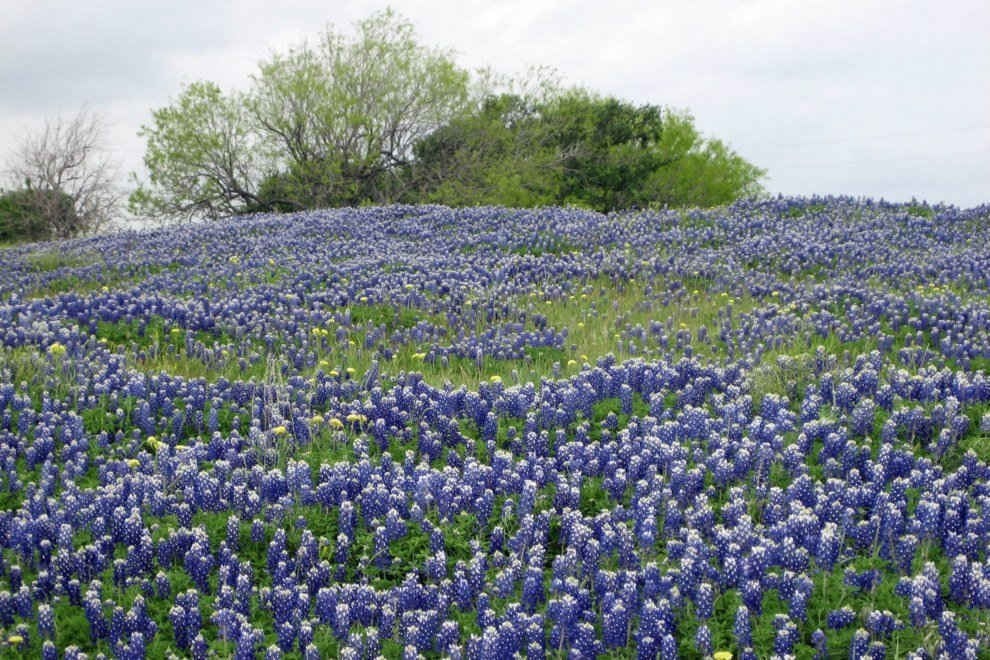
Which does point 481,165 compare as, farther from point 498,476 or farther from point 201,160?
point 498,476

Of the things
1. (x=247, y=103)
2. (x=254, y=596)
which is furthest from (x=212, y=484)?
(x=247, y=103)

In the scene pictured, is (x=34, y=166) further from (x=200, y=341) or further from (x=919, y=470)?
(x=919, y=470)

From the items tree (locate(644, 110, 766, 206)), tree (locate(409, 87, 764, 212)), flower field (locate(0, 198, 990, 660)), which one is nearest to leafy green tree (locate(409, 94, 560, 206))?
tree (locate(409, 87, 764, 212))

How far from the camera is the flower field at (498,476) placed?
5.01m

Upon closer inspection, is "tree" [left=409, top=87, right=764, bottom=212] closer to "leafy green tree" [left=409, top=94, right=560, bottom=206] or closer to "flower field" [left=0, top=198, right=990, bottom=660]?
"leafy green tree" [left=409, top=94, right=560, bottom=206]

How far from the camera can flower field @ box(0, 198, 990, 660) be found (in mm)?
5008

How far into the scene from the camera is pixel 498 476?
6469 millimetres

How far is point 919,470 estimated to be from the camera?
6.37m

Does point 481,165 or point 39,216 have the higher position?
point 481,165

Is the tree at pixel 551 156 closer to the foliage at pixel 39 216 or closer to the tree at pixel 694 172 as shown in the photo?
the tree at pixel 694 172

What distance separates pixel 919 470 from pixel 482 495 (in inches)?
114

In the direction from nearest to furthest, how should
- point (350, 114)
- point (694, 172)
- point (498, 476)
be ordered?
point (498, 476) → point (350, 114) → point (694, 172)

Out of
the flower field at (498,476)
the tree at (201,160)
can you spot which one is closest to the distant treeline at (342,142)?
the tree at (201,160)

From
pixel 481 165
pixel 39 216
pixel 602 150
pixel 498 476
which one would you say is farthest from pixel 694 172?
pixel 498 476
